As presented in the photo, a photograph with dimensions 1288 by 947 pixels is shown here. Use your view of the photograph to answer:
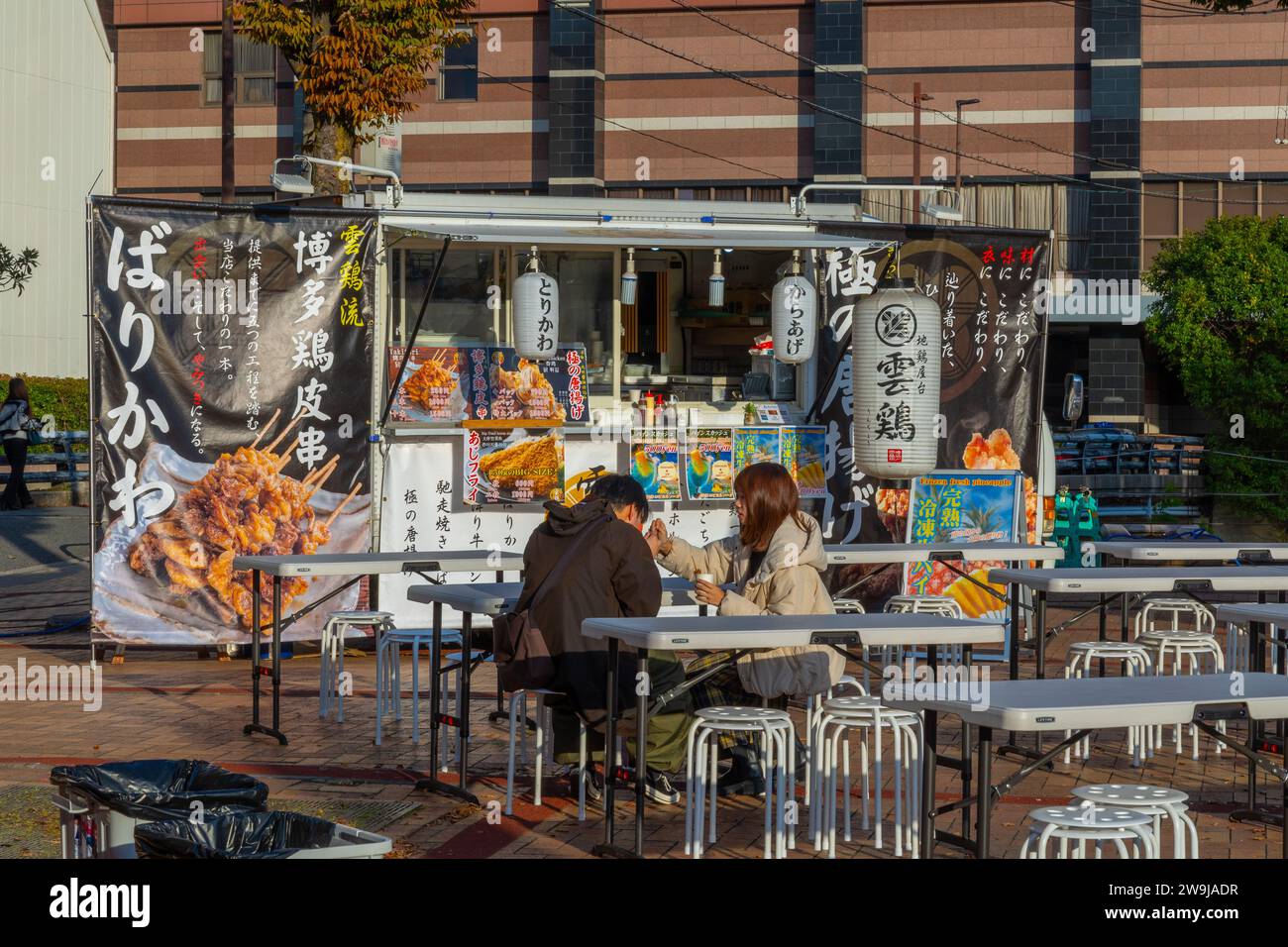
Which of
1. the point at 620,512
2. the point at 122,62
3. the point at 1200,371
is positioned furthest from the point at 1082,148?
the point at 620,512

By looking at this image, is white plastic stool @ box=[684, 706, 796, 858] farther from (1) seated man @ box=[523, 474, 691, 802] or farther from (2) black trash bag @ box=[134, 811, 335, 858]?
(2) black trash bag @ box=[134, 811, 335, 858]

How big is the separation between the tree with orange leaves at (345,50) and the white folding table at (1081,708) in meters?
13.1

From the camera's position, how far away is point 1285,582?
877 cm

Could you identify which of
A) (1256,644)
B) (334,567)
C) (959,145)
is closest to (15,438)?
(334,567)

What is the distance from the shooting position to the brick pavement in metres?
7.30

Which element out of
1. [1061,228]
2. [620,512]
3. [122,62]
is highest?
[122,62]

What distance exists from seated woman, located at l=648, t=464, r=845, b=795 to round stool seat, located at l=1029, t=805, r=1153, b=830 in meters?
2.11

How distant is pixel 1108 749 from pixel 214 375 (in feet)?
23.1

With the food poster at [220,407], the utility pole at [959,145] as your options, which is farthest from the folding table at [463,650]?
→ the utility pole at [959,145]

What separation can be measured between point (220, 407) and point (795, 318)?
467 centimetres

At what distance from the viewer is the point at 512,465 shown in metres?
13.0

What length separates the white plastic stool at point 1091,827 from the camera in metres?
5.16

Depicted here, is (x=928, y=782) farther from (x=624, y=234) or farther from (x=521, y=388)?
(x=624, y=234)
